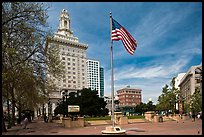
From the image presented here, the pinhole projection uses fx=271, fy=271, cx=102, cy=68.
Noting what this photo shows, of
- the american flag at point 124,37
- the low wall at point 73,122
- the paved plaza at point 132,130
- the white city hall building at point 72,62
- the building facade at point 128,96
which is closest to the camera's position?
the american flag at point 124,37

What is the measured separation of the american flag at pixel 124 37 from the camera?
19.2 metres

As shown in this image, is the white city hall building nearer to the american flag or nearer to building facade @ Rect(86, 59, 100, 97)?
building facade @ Rect(86, 59, 100, 97)

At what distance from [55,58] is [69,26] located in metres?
120

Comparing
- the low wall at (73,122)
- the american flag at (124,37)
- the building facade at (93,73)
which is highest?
the building facade at (93,73)

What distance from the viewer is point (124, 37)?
1934cm

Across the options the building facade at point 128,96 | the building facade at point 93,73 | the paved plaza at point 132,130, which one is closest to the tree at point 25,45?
the paved plaza at point 132,130

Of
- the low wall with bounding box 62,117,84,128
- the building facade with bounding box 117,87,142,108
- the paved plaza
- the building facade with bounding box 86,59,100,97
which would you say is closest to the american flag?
the paved plaza

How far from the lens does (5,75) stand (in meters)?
20.3

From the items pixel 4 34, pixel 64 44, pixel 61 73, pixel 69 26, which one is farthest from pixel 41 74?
pixel 69 26

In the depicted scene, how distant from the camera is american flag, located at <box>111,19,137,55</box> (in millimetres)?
19234

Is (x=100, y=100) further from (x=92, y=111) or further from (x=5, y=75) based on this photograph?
(x=5, y=75)

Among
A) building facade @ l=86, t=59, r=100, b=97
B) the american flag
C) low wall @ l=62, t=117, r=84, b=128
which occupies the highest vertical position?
building facade @ l=86, t=59, r=100, b=97

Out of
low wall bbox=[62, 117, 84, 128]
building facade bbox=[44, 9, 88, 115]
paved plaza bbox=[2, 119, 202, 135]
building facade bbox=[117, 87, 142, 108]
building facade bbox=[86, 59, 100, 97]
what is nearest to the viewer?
paved plaza bbox=[2, 119, 202, 135]

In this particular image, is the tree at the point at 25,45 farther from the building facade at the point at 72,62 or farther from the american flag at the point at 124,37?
the building facade at the point at 72,62
